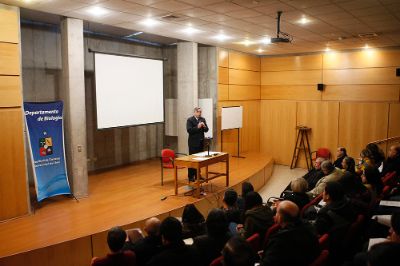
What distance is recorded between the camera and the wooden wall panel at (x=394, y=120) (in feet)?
29.8

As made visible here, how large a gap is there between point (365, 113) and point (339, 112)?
0.68 meters

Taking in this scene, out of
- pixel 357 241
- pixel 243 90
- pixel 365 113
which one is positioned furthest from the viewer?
pixel 243 90

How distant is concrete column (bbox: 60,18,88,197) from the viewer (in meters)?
6.05

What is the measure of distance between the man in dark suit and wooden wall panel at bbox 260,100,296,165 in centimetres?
426

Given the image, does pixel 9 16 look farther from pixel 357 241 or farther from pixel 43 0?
pixel 357 241

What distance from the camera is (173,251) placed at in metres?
2.62

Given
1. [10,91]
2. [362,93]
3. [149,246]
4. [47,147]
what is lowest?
[149,246]

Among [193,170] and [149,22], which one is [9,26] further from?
[193,170]

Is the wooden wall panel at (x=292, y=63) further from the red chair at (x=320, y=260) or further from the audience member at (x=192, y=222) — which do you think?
the red chair at (x=320, y=260)

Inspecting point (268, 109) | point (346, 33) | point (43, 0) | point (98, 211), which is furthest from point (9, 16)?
point (268, 109)

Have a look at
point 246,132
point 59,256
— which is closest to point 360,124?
point 246,132

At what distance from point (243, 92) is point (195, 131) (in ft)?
12.6

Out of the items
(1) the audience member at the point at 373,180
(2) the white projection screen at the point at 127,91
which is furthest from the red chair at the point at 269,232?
(2) the white projection screen at the point at 127,91

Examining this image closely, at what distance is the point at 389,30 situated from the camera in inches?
284
